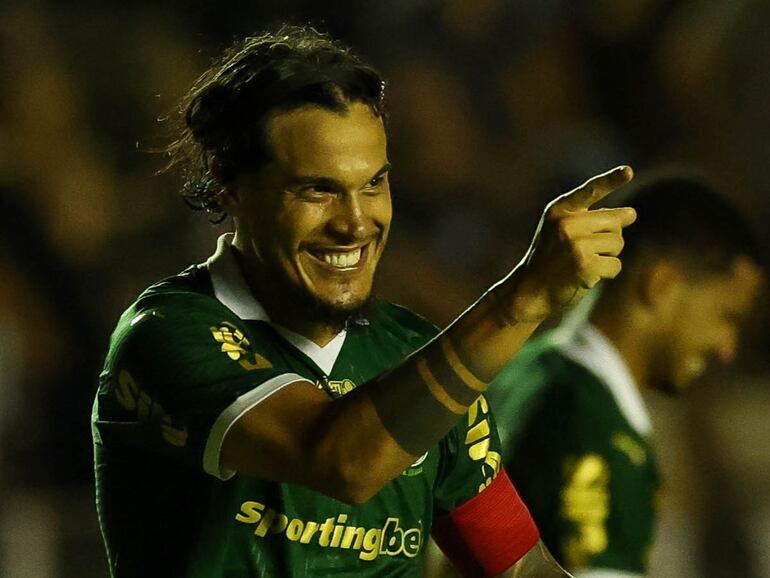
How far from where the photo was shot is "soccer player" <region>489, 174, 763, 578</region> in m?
2.59

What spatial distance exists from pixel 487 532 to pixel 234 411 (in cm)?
59

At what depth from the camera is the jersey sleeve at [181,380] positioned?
1757 millimetres

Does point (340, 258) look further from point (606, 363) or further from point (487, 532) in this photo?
point (606, 363)

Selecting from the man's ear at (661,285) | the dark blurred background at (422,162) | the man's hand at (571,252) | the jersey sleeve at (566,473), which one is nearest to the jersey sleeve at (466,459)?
the jersey sleeve at (566,473)

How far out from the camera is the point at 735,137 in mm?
4973

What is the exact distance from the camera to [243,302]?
2.01 meters

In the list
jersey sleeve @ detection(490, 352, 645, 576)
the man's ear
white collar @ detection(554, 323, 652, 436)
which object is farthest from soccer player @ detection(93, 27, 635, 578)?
the man's ear

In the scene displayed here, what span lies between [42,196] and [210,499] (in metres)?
2.75

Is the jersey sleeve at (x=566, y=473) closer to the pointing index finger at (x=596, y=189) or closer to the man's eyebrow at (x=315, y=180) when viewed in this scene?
the man's eyebrow at (x=315, y=180)

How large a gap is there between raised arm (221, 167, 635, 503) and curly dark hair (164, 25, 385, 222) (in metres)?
0.47

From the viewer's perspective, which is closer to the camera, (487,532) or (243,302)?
(243,302)

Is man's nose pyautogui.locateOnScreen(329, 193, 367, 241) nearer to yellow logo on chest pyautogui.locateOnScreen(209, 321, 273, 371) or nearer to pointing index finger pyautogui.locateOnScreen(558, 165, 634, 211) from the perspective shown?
yellow logo on chest pyautogui.locateOnScreen(209, 321, 273, 371)

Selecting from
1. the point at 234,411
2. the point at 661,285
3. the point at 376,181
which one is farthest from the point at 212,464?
the point at 661,285

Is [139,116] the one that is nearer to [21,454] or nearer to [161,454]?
[21,454]
